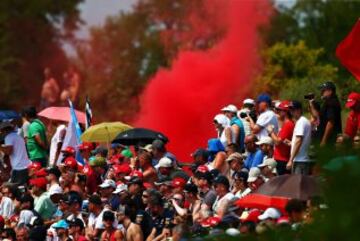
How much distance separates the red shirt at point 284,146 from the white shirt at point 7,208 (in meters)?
4.54

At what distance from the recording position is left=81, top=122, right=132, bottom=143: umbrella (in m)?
24.8

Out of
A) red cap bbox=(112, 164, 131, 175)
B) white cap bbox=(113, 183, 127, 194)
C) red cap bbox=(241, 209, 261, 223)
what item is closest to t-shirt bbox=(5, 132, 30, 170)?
red cap bbox=(112, 164, 131, 175)

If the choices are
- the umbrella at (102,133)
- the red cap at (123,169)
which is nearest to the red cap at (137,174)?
the red cap at (123,169)

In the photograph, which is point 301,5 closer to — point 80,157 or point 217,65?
point 217,65

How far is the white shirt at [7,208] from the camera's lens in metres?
22.1

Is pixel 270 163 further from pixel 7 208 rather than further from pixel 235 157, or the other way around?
pixel 7 208

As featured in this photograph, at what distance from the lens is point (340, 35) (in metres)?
72.0

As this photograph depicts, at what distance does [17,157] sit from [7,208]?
271 centimetres

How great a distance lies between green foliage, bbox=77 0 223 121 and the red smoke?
13384 mm

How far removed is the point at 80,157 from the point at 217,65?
11190mm

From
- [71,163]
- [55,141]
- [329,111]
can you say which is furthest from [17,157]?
[329,111]

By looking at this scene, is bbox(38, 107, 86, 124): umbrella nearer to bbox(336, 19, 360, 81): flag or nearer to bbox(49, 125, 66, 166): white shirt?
bbox(49, 125, 66, 166): white shirt

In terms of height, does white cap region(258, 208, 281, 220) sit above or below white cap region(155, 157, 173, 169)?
below

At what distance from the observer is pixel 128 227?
18188mm
